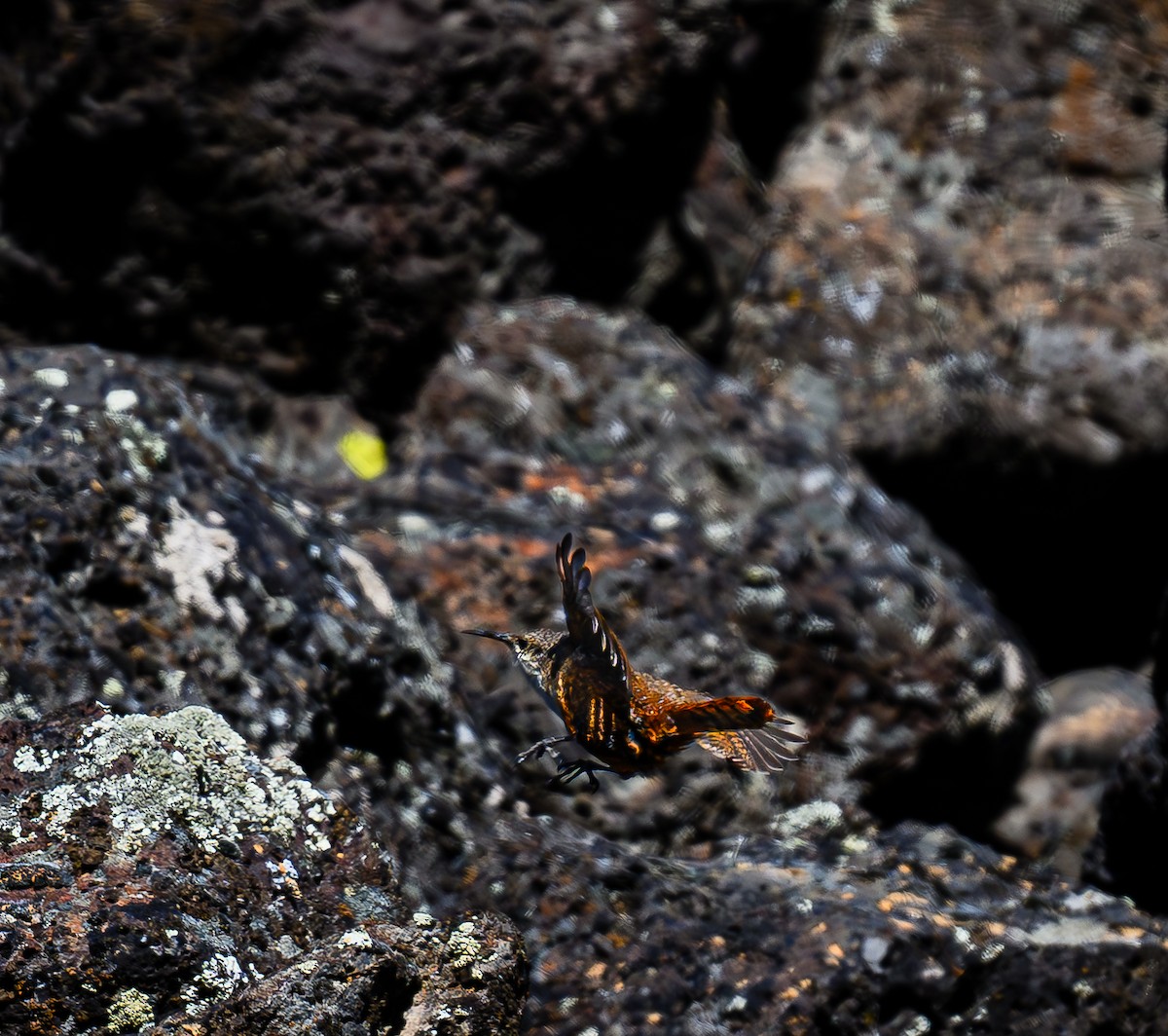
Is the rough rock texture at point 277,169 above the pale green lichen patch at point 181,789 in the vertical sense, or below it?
above

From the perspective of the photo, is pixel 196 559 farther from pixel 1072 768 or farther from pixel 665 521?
pixel 1072 768

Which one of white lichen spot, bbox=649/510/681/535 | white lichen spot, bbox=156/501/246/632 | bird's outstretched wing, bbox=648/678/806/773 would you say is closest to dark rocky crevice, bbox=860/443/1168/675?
white lichen spot, bbox=649/510/681/535

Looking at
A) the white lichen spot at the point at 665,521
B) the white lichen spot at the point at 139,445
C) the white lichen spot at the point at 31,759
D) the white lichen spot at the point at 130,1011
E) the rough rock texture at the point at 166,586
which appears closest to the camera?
the white lichen spot at the point at 130,1011

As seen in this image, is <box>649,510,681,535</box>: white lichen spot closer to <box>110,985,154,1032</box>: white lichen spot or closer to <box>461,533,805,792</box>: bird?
<box>461,533,805,792</box>: bird

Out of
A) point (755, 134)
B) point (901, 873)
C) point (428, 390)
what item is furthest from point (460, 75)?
point (901, 873)

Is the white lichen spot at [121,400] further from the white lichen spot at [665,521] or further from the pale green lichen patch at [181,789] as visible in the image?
the white lichen spot at [665,521]

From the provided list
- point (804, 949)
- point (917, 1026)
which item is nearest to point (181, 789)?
point (804, 949)

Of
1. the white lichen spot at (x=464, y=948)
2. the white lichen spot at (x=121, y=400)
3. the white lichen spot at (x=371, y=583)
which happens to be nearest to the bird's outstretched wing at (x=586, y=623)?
the white lichen spot at (x=464, y=948)
